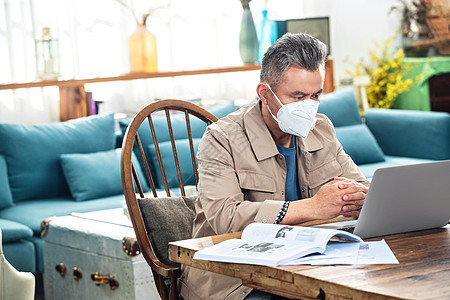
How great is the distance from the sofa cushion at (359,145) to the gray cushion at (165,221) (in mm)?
2210

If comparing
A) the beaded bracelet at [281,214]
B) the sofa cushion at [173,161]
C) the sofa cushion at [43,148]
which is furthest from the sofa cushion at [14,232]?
the beaded bracelet at [281,214]

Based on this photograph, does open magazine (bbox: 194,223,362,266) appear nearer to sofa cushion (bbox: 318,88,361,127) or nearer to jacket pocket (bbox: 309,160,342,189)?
jacket pocket (bbox: 309,160,342,189)

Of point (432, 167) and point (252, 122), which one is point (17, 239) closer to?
point (252, 122)

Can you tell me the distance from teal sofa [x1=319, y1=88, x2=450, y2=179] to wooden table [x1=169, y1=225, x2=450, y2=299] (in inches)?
105

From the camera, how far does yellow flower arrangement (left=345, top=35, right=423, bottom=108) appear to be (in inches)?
215

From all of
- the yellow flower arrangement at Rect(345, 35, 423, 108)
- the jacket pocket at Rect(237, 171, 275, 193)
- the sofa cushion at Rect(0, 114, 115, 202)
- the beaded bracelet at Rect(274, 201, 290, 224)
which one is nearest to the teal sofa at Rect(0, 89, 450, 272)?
the sofa cushion at Rect(0, 114, 115, 202)

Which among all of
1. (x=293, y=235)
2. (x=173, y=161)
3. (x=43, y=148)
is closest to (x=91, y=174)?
(x=43, y=148)

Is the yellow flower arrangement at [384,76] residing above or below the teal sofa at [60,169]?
above

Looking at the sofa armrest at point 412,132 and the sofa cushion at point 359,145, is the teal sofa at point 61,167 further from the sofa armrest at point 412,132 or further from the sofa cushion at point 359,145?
the sofa armrest at point 412,132

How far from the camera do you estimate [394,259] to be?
1316 mm

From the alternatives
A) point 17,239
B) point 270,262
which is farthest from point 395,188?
point 17,239

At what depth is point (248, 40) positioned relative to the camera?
459 cm

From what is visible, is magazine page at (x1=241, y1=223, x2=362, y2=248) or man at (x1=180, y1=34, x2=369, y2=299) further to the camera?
man at (x1=180, y1=34, x2=369, y2=299)

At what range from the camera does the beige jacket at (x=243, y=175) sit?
1.69 metres
